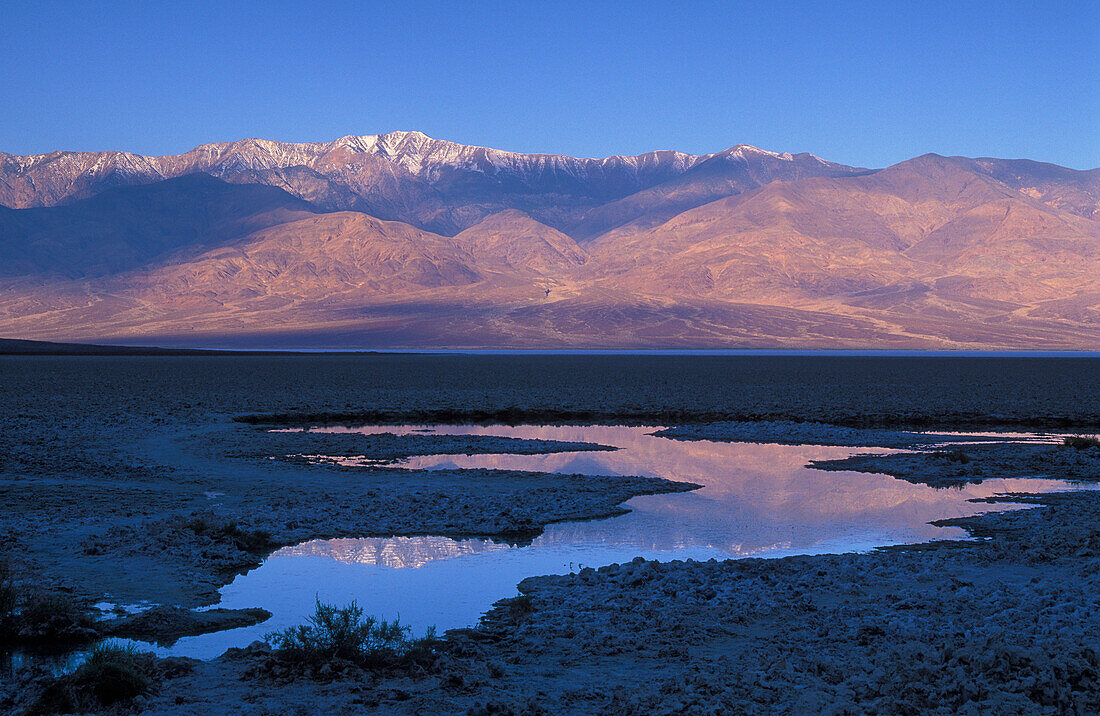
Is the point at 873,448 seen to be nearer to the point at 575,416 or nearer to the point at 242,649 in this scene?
the point at 575,416

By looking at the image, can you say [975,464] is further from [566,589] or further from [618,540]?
[566,589]

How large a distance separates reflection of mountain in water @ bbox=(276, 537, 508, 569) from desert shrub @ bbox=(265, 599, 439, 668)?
330cm

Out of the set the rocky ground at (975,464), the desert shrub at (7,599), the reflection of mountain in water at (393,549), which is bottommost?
the reflection of mountain in water at (393,549)

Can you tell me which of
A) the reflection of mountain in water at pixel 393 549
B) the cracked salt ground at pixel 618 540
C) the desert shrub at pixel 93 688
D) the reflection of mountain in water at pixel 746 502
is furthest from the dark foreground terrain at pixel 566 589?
the reflection of mountain in water at pixel 746 502

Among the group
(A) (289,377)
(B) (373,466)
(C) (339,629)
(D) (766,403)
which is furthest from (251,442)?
(A) (289,377)

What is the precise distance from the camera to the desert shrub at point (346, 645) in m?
7.40

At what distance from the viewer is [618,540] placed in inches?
502

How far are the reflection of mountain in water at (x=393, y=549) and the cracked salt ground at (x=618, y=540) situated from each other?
2cm

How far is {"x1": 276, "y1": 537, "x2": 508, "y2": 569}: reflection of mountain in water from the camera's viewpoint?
37.5 ft

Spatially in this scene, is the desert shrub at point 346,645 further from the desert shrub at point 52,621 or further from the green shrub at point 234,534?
the green shrub at point 234,534

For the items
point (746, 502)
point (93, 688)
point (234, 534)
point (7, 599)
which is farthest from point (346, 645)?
point (746, 502)

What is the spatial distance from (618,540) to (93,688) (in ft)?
24.0

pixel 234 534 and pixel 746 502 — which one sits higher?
pixel 234 534

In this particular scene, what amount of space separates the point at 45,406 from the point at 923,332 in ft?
512
